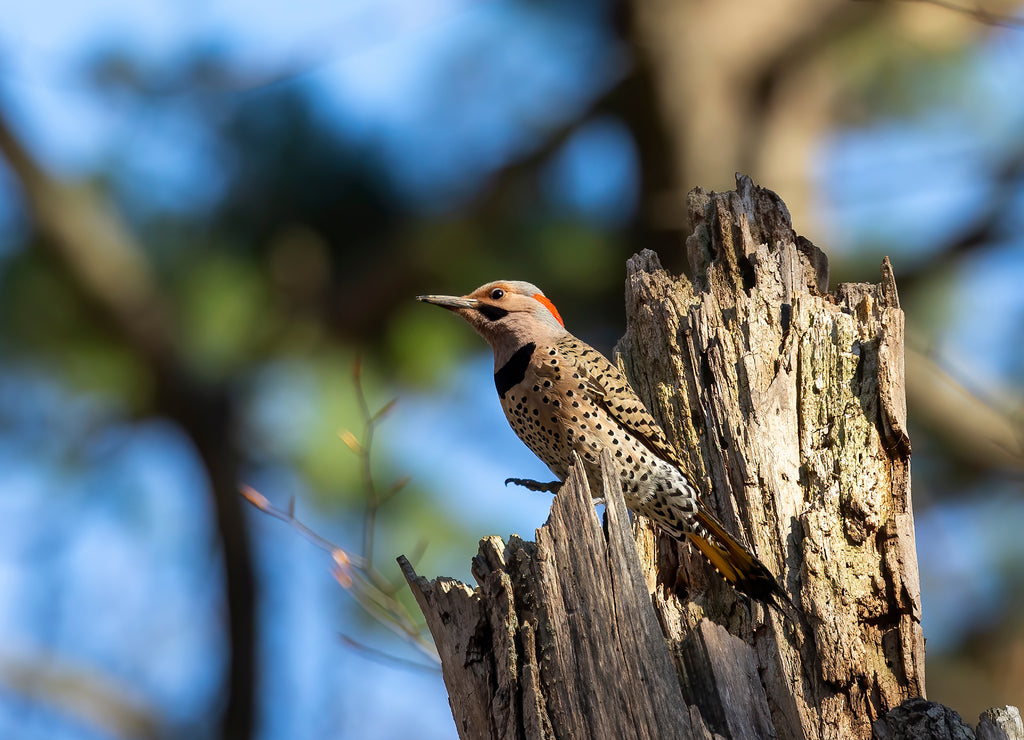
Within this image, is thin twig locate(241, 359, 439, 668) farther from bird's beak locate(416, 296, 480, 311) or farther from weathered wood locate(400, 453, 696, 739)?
weathered wood locate(400, 453, 696, 739)

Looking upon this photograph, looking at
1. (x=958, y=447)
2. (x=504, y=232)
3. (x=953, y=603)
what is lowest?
(x=953, y=603)

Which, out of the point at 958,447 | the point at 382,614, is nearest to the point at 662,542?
the point at 382,614

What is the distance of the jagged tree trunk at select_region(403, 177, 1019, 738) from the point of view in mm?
2605

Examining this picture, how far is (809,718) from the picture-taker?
9.85 ft

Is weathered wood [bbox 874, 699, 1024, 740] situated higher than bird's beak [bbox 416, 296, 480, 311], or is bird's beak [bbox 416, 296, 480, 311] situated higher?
bird's beak [bbox 416, 296, 480, 311]

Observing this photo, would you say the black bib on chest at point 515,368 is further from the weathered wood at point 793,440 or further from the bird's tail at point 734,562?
the bird's tail at point 734,562

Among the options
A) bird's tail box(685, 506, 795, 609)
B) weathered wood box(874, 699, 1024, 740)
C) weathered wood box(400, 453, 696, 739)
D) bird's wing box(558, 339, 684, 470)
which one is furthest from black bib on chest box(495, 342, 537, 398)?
weathered wood box(874, 699, 1024, 740)

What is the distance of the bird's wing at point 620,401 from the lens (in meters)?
3.69

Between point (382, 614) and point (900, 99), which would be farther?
point (900, 99)

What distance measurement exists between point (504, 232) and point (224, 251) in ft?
8.77

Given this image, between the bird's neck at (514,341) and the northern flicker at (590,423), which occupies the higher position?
the bird's neck at (514,341)

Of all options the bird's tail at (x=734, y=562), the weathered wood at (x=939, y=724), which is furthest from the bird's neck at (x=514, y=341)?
the weathered wood at (x=939, y=724)

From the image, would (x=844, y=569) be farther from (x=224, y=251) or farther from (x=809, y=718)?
(x=224, y=251)

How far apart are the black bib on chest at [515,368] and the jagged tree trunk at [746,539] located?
17.0 inches
